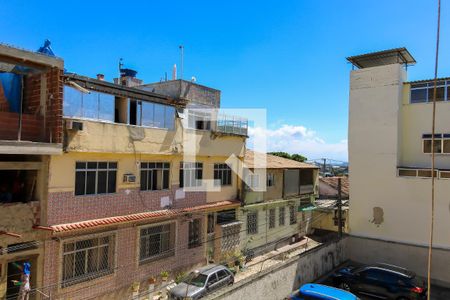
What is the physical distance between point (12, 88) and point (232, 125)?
1209 cm

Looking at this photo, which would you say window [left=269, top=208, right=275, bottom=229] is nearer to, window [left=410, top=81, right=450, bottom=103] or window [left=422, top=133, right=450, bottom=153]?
window [left=422, top=133, right=450, bottom=153]

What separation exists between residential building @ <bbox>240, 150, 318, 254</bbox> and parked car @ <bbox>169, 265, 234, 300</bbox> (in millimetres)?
6846

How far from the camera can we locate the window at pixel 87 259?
1340 centimetres

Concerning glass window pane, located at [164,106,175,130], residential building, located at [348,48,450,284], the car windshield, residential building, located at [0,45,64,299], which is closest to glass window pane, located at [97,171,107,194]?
residential building, located at [0,45,64,299]

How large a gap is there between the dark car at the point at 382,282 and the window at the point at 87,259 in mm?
10625

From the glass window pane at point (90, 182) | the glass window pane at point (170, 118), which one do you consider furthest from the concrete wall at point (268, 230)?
the glass window pane at point (90, 182)

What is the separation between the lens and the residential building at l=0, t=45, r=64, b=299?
11781 millimetres

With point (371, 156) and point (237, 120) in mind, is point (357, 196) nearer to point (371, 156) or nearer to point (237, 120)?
point (371, 156)

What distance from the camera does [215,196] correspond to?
821 inches

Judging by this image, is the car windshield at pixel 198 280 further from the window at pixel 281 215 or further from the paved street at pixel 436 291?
the window at pixel 281 215

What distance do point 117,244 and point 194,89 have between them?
32.0ft

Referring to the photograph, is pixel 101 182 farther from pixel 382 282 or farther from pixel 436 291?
pixel 436 291

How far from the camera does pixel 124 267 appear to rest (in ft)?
50.1

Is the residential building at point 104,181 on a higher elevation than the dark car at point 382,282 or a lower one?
higher
